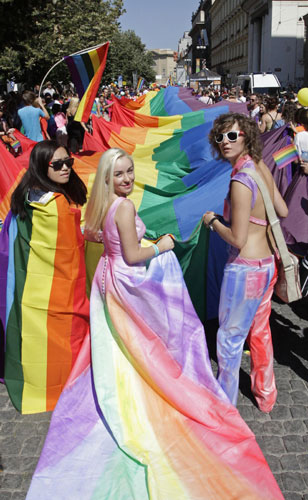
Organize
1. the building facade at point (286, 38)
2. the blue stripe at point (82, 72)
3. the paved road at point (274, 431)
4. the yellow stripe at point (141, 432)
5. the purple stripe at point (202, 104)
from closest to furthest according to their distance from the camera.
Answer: the yellow stripe at point (141, 432), the paved road at point (274, 431), the blue stripe at point (82, 72), the purple stripe at point (202, 104), the building facade at point (286, 38)

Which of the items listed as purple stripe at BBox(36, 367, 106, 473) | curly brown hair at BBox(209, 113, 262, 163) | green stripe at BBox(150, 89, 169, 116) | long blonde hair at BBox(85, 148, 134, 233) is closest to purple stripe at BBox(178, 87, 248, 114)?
green stripe at BBox(150, 89, 169, 116)

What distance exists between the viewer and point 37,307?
334cm

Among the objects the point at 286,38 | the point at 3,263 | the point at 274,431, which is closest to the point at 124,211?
the point at 3,263

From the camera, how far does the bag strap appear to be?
2.74 meters

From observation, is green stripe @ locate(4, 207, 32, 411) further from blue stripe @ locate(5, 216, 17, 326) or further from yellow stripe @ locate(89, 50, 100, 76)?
yellow stripe @ locate(89, 50, 100, 76)

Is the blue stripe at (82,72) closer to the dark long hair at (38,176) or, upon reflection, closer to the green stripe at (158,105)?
the green stripe at (158,105)

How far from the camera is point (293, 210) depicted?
410 centimetres

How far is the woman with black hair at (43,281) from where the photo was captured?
10.6 feet

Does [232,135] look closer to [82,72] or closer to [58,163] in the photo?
[58,163]

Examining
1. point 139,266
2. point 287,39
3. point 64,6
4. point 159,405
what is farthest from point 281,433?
point 287,39

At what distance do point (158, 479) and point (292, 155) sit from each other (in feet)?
9.84

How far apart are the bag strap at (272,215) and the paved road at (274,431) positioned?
1145mm

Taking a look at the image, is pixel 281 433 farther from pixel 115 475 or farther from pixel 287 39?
pixel 287 39

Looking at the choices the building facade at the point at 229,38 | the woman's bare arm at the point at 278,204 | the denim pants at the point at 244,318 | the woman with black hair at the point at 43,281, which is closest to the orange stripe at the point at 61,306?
the woman with black hair at the point at 43,281
